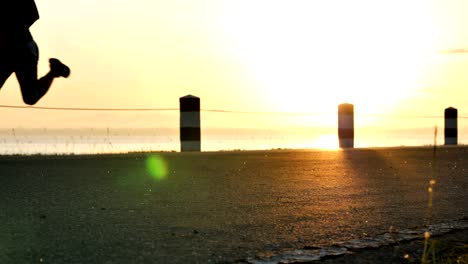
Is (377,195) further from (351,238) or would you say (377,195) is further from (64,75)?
(64,75)

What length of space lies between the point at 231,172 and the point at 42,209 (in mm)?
3806

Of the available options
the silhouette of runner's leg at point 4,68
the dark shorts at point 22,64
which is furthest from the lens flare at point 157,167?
the silhouette of runner's leg at point 4,68

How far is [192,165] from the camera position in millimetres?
9875

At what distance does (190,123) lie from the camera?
14680 millimetres

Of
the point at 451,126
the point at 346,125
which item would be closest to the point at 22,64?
the point at 346,125

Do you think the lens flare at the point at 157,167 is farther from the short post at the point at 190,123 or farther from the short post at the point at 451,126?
the short post at the point at 451,126

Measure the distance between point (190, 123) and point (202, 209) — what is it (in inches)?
374

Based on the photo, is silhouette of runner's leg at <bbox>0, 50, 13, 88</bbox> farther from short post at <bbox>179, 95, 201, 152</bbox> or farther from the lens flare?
short post at <bbox>179, 95, 201, 152</bbox>

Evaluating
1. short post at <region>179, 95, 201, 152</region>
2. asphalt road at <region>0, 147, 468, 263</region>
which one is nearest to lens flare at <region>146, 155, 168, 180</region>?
asphalt road at <region>0, 147, 468, 263</region>

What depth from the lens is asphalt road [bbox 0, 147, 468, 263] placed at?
3709 millimetres

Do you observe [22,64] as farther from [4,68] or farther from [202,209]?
[202,209]

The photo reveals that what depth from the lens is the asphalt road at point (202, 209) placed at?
3.71 metres

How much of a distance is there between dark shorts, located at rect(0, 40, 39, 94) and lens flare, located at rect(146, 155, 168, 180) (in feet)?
6.71

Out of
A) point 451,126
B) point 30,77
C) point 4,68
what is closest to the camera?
point 4,68
